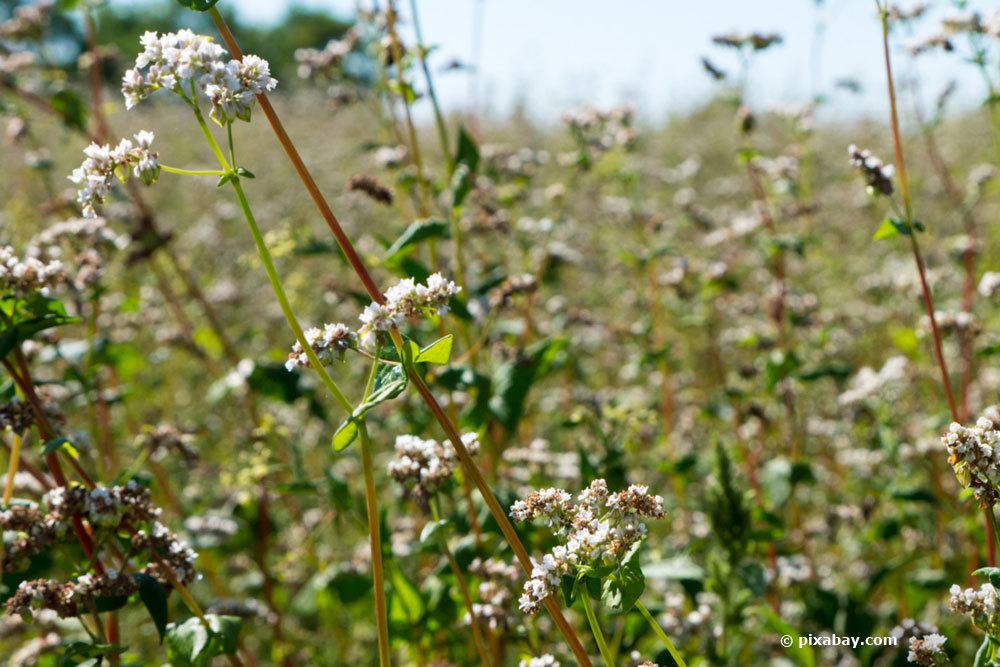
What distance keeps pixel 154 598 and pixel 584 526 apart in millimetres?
1120

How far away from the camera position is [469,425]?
10.2 feet

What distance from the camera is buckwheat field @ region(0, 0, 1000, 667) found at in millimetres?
1857

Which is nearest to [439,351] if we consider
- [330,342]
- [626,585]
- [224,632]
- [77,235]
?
[330,342]

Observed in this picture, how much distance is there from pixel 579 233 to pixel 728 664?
601cm

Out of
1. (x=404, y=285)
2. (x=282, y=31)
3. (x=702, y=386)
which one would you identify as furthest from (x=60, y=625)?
(x=282, y=31)

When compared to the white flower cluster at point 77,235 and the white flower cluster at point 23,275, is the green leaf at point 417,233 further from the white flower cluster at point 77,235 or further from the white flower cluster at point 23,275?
the white flower cluster at point 77,235

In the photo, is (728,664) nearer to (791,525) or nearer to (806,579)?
(806,579)

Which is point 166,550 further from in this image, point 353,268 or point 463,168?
point 463,168

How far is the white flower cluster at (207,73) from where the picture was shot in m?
1.73

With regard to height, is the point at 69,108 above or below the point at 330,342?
above

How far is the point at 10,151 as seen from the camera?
12180mm

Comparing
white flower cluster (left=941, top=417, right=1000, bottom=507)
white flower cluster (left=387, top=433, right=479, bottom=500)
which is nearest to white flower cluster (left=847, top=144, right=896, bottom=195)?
white flower cluster (left=941, top=417, right=1000, bottom=507)

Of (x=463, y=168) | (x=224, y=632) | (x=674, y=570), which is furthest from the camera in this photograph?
(x=463, y=168)

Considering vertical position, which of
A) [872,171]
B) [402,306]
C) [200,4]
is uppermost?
[872,171]
